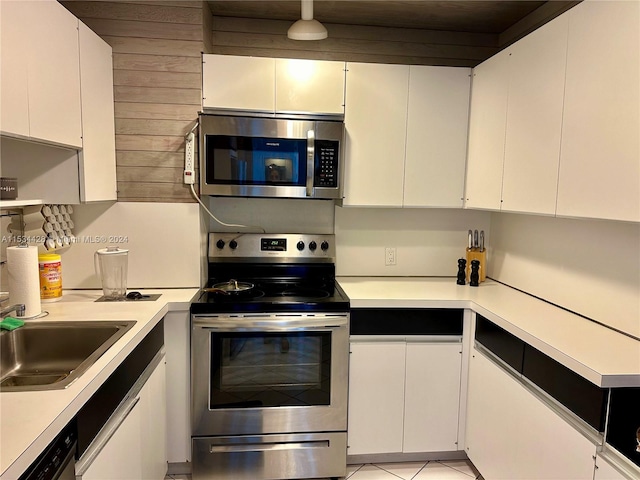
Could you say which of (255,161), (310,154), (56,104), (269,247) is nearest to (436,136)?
(310,154)

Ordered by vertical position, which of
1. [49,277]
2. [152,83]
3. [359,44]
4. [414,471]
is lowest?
[414,471]

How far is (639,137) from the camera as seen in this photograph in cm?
134

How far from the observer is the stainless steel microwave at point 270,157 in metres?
2.22

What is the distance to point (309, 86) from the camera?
90.1 inches

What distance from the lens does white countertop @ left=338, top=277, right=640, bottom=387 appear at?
1355 millimetres

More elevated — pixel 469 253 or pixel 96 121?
pixel 96 121

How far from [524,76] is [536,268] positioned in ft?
3.20

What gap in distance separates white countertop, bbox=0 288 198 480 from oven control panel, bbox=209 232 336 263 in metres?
0.75

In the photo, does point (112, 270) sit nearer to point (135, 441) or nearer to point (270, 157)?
point (135, 441)

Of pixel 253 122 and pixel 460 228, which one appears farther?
pixel 460 228

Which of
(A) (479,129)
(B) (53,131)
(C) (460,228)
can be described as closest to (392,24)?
(A) (479,129)

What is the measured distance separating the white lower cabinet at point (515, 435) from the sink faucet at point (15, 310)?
6.47 ft

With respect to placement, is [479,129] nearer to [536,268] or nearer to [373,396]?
[536,268]

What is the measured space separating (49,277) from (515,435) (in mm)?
2127
